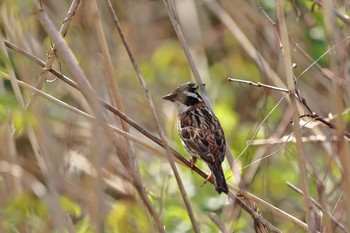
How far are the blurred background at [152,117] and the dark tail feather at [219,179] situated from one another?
140 millimetres

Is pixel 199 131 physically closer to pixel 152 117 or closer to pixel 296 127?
pixel 152 117

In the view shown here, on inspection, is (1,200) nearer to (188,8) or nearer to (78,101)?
(78,101)

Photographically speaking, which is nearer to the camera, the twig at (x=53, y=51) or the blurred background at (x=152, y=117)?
the blurred background at (x=152, y=117)

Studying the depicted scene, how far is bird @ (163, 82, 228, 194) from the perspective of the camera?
13.5 feet

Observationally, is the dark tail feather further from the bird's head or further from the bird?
the bird's head

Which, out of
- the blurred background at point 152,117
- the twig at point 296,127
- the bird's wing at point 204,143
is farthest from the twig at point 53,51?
the bird's wing at point 204,143

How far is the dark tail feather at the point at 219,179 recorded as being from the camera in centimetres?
365

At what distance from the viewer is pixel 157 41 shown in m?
7.45

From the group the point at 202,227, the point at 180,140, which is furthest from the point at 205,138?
the point at 202,227

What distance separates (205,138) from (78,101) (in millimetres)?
1615

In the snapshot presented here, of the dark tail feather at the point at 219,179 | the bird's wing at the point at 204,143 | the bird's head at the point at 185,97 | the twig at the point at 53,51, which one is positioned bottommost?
the dark tail feather at the point at 219,179

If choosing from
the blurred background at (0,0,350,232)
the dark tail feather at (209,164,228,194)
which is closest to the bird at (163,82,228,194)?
the dark tail feather at (209,164,228,194)

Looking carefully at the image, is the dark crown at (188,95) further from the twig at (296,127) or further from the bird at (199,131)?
the twig at (296,127)

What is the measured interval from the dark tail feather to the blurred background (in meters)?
0.14
